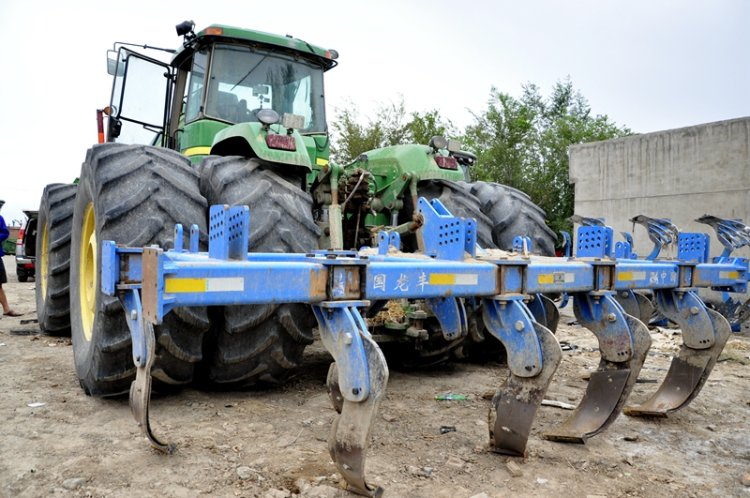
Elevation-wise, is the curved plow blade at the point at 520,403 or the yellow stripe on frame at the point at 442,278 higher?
the yellow stripe on frame at the point at 442,278

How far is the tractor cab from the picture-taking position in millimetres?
4637

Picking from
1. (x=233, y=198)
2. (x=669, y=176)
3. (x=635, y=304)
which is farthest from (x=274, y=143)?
(x=669, y=176)

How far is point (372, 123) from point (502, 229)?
653 inches

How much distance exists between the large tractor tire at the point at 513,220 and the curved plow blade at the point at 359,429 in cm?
247

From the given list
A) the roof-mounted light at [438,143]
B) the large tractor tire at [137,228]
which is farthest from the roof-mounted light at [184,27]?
the roof-mounted light at [438,143]

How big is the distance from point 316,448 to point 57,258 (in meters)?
3.43

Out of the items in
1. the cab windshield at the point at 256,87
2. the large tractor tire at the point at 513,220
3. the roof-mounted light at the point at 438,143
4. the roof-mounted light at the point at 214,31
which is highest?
the roof-mounted light at the point at 214,31

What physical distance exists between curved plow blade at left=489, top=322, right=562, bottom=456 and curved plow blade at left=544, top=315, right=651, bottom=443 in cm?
42

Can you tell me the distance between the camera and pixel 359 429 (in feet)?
7.43

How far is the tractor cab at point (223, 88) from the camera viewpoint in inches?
183

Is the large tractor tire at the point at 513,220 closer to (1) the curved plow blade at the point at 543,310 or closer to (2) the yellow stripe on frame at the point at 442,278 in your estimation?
(1) the curved plow blade at the point at 543,310

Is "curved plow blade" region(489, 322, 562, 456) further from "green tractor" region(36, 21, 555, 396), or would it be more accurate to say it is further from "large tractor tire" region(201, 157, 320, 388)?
"large tractor tire" region(201, 157, 320, 388)

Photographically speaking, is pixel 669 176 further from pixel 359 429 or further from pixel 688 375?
pixel 359 429

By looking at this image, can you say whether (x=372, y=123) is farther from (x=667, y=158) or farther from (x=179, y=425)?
(x=179, y=425)
